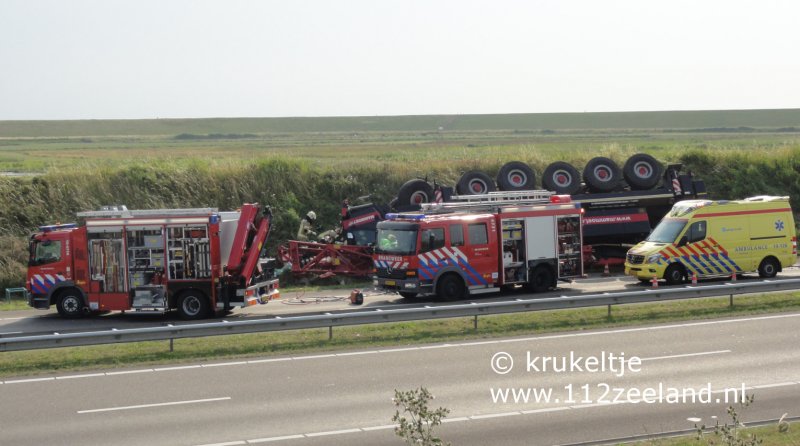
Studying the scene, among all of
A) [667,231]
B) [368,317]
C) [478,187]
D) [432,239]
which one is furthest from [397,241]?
[478,187]

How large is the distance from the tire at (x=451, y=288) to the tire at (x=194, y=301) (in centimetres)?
587

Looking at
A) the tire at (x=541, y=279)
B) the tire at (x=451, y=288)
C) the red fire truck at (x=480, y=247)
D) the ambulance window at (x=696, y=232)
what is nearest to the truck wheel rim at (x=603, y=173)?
the red fire truck at (x=480, y=247)

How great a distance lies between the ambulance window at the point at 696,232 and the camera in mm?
26688

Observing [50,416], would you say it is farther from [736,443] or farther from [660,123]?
[660,123]

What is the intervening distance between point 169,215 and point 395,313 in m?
6.41

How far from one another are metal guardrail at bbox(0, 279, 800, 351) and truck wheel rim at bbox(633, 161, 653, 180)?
416 inches

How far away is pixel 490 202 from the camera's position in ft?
86.6

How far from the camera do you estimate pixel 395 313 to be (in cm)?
1989

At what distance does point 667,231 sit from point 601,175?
6.29m

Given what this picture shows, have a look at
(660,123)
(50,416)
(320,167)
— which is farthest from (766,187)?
(660,123)

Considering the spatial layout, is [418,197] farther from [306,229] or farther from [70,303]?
[70,303]

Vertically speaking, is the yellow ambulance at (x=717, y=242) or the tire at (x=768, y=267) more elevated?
the yellow ambulance at (x=717, y=242)

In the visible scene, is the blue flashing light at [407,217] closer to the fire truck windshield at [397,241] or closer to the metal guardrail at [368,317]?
the fire truck windshield at [397,241]

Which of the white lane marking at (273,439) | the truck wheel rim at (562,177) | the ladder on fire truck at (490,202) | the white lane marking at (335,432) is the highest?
the truck wheel rim at (562,177)
